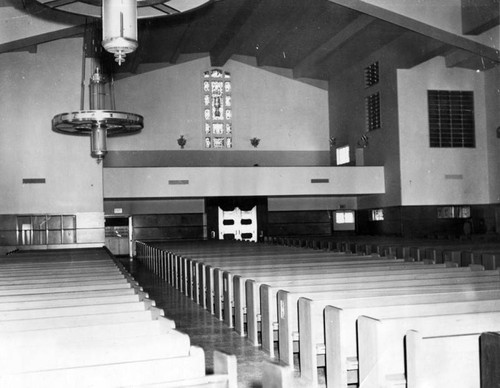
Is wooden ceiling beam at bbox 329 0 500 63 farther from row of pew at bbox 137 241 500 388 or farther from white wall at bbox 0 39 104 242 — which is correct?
white wall at bbox 0 39 104 242

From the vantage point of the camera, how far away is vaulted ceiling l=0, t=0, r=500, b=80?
1284 centimetres

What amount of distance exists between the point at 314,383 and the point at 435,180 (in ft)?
43.0

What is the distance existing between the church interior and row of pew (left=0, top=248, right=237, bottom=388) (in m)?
0.05

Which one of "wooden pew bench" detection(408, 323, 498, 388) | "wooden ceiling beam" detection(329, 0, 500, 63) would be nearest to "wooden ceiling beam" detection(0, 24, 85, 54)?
"wooden ceiling beam" detection(329, 0, 500, 63)

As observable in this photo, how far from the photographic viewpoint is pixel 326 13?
14.1 meters

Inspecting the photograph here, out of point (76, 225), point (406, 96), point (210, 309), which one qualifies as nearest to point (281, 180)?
point (406, 96)

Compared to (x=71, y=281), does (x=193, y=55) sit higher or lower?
higher

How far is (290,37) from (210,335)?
1220 centimetres

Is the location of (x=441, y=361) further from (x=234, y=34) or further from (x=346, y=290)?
(x=234, y=34)

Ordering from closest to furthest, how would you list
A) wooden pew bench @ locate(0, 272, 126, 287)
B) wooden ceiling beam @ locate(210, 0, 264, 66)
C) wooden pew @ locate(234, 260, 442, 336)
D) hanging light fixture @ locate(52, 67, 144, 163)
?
wooden pew @ locate(234, 260, 442, 336) → wooden pew bench @ locate(0, 272, 126, 287) → hanging light fixture @ locate(52, 67, 144, 163) → wooden ceiling beam @ locate(210, 0, 264, 66)

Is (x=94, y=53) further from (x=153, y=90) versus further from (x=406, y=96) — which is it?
(x=406, y=96)

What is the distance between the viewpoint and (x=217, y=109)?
62.5ft

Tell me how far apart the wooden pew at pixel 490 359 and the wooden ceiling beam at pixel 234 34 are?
1275 centimetres

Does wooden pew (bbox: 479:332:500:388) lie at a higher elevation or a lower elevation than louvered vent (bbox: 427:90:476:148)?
lower
